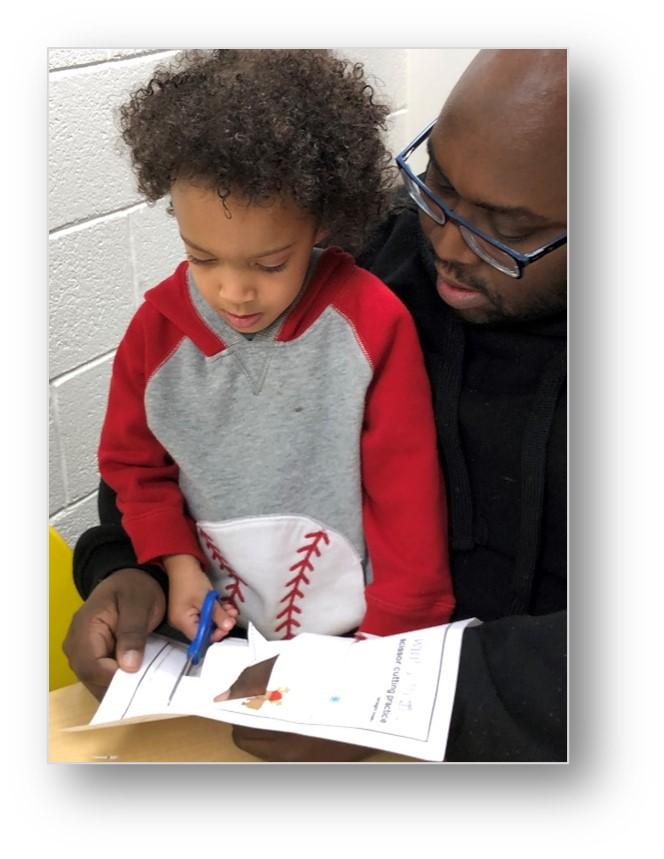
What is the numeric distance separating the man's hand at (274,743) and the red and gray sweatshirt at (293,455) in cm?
6

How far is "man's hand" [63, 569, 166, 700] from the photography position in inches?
42.1

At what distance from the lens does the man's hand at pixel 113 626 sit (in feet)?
3.51

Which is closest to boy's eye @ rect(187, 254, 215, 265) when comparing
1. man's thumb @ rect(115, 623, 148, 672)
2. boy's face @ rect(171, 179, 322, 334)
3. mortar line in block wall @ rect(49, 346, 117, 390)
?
boy's face @ rect(171, 179, 322, 334)

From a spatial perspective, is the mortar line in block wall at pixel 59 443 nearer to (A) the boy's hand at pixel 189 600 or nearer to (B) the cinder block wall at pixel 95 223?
(B) the cinder block wall at pixel 95 223

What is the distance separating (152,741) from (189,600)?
14 centimetres

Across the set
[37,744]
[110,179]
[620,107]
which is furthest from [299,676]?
[620,107]

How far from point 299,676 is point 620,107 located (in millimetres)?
641

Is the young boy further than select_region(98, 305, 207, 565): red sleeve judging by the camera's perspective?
No

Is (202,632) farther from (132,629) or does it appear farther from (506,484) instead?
(506,484)

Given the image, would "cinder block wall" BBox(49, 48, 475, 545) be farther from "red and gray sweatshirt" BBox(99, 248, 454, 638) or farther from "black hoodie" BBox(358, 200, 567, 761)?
"black hoodie" BBox(358, 200, 567, 761)

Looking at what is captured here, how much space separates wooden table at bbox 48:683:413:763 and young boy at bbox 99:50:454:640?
0.09 meters

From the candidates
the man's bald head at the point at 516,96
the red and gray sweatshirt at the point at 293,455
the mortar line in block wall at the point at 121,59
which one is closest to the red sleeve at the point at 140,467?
the red and gray sweatshirt at the point at 293,455

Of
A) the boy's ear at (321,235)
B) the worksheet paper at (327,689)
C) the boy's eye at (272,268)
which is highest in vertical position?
the boy's ear at (321,235)

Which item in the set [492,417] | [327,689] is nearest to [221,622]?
[327,689]
